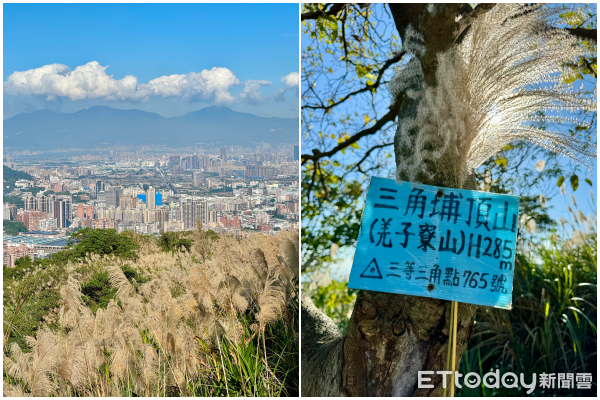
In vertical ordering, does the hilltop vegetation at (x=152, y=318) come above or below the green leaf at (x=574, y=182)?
below

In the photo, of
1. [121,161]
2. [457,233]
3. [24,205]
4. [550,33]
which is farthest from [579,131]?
[24,205]

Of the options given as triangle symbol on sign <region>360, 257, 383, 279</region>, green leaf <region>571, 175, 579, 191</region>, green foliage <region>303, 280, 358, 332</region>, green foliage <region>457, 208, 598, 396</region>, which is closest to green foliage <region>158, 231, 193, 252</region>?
triangle symbol on sign <region>360, 257, 383, 279</region>

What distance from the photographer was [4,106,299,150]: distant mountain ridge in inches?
63.8

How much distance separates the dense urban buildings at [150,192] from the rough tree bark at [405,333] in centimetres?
58

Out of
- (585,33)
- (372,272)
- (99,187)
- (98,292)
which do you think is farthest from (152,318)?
(585,33)

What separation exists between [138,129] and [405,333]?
143cm

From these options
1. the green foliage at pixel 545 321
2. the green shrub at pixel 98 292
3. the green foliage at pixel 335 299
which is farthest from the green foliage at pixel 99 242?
the green foliage at pixel 545 321

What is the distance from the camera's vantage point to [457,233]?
1.45 meters

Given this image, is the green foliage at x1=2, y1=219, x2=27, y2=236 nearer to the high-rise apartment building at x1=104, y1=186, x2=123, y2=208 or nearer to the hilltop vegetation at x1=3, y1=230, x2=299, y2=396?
the hilltop vegetation at x1=3, y1=230, x2=299, y2=396

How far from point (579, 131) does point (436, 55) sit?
1.18 meters

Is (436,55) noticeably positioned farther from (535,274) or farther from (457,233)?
(535,274)

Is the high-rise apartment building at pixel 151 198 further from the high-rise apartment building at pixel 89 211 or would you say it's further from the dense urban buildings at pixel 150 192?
the high-rise apartment building at pixel 89 211

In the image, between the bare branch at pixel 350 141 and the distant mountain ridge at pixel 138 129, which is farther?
the bare branch at pixel 350 141

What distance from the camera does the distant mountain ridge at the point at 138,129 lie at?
162 cm
